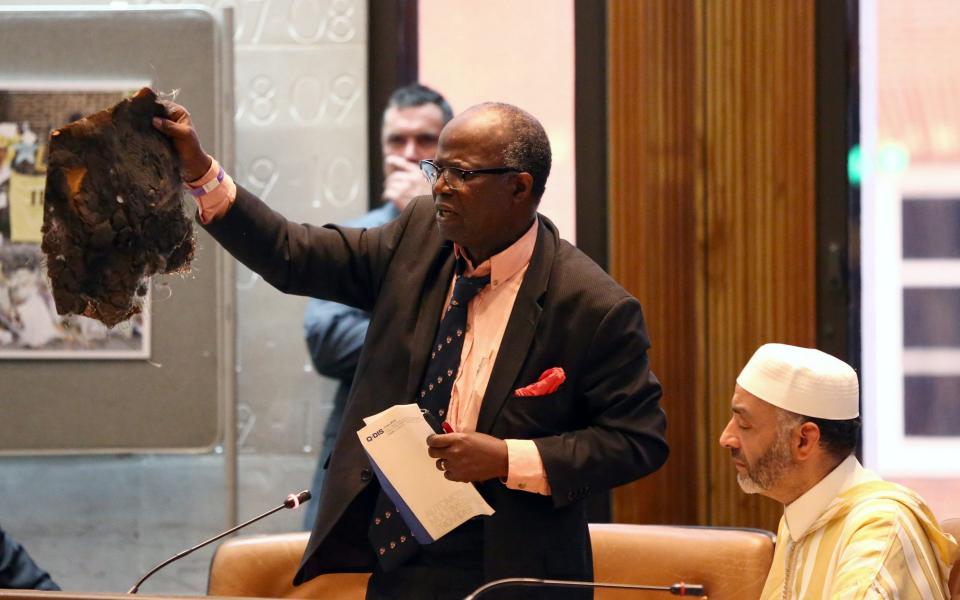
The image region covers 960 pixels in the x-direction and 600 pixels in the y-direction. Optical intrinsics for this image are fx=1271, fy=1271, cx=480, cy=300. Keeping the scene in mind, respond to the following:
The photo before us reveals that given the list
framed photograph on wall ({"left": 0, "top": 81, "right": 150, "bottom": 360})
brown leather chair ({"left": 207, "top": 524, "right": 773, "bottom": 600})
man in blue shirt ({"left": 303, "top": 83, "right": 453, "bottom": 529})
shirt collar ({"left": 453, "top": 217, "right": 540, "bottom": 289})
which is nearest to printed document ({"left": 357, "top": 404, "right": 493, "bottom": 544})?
shirt collar ({"left": 453, "top": 217, "right": 540, "bottom": 289})

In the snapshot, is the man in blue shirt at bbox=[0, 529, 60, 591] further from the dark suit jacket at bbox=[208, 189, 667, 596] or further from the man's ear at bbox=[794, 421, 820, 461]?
the man's ear at bbox=[794, 421, 820, 461]

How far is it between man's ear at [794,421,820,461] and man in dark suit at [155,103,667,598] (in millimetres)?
251

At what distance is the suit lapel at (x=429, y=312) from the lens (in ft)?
7.52

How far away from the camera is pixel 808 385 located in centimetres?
230

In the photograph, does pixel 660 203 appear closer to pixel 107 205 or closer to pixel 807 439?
pixel 807 439

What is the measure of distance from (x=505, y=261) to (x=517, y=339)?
0.15 meters

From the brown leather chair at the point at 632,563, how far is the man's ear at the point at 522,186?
→ 3.71 ft

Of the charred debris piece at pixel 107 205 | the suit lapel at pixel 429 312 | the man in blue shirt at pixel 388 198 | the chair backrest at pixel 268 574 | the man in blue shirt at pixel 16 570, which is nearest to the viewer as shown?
the charred debris piece at pixel 107 205

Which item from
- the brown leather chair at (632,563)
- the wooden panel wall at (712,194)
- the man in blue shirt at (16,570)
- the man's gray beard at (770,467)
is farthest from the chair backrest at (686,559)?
the man in blue shirt at (16,570)

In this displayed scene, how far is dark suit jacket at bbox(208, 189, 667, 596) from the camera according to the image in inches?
87.4

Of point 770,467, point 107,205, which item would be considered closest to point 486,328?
point 770,467

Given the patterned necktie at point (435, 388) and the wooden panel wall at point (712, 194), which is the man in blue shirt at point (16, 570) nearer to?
the patterned necktie at point (435, 388)

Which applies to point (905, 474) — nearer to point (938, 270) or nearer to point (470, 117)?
point (938, 270)

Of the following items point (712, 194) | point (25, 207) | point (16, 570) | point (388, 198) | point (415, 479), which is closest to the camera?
point (415, 479)
